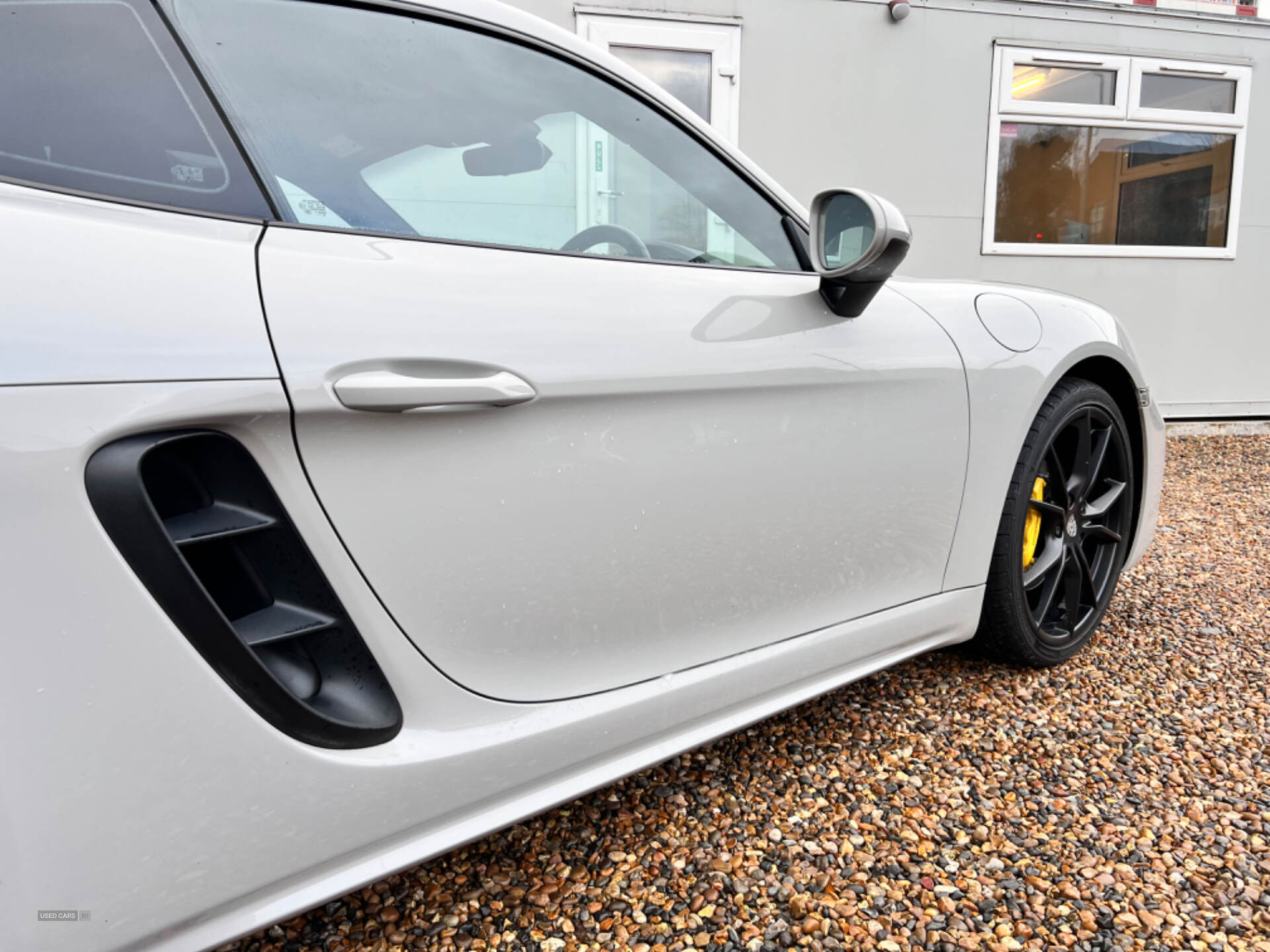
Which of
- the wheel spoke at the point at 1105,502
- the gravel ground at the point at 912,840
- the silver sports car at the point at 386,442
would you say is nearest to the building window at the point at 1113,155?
the wheel spoke at the point at 1105,502


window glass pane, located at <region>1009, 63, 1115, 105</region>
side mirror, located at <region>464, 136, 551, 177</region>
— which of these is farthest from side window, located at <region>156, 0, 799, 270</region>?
window glass pane, located at <region>1009, 63, 1115, 105</region>

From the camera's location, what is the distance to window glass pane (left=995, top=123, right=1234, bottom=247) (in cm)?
603

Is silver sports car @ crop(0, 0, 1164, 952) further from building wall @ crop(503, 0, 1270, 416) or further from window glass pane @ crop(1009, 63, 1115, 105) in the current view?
window glass pane @ crop(1009, 63, 1115, 105)

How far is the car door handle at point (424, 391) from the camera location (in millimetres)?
933

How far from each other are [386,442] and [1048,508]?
1.76 metres

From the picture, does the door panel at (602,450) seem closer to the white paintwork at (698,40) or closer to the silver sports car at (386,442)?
the silver sports car at (386,442)

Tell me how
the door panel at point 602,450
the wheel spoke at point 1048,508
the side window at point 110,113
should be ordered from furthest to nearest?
the wheel spoke at point 1048,508, the door panel at point 602,450, the side window at point 110,113

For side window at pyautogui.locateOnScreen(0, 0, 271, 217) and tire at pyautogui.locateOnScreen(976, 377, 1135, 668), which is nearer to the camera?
side window at pyautogui.locateOnScreen(0, 0, 271, 217)

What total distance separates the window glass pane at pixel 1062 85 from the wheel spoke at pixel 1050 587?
515 cm

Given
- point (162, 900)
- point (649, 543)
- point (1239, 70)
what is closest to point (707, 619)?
point (649, 543)

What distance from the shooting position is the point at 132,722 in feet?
2.68

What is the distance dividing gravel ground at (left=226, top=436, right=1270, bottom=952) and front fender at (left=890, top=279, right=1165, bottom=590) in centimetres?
43

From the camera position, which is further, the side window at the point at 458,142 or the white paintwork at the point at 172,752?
the side window at the point at 458,142

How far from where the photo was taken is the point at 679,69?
17.3 ft
